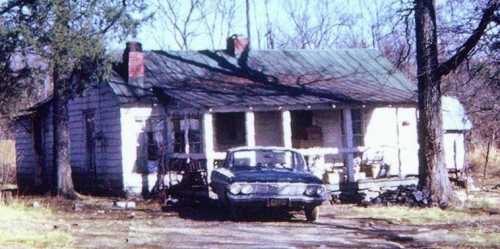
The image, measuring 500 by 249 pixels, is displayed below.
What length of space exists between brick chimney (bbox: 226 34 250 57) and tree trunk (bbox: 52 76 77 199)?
716cm

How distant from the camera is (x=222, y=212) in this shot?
1692 cm

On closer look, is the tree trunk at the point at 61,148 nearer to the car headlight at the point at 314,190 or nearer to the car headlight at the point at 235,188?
the car headlight at the point at 235,188

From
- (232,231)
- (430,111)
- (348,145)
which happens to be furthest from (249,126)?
(232,231)

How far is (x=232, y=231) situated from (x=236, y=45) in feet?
44.3

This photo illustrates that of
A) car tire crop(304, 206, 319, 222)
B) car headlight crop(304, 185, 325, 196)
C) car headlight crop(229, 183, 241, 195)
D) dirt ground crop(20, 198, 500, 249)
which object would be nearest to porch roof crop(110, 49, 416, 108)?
dirt ground crop(20, 198, 500, 249)

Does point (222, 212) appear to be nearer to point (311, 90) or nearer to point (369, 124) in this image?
point (311, 90)

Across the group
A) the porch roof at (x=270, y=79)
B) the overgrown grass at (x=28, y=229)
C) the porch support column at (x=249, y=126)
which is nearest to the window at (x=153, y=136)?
Answer: the porch roof at (x=270, y=79)

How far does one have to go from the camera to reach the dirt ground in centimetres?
1170

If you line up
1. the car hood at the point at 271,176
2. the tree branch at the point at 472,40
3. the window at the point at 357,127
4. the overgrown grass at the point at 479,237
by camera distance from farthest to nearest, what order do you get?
→ the window at the point at 357,127 < the tree branch at the point at 472,40 < the car hood at the point at 271,176 < the overgrown grass at the point at 479,237

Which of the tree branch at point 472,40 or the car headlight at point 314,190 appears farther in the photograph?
the tree branch at point 472,40

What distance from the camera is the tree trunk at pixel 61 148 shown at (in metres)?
20.9

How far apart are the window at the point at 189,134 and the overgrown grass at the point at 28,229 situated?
5843 millimetres

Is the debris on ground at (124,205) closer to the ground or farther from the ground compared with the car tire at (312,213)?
farther from the ground

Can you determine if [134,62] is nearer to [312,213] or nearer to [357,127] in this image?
[357,127]
